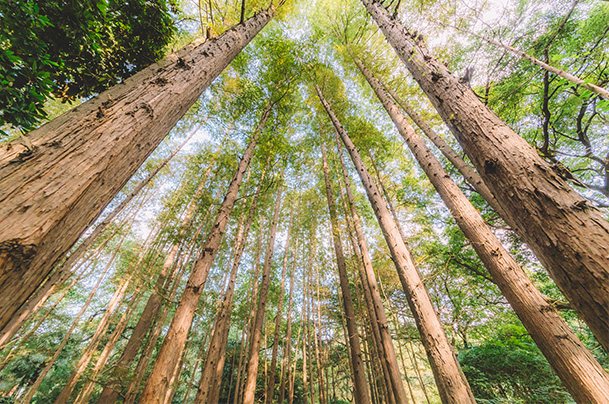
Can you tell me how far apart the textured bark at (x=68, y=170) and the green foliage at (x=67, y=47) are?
687mm

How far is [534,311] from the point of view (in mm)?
1933

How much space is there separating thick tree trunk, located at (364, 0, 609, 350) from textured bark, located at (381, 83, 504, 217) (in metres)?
1.36

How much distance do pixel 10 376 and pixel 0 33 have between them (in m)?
12.7

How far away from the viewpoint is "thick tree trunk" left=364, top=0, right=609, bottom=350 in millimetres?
758

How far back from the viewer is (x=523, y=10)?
406cm

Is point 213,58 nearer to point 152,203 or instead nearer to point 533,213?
point 533,213

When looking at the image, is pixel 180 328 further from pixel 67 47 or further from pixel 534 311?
pixel 534 311

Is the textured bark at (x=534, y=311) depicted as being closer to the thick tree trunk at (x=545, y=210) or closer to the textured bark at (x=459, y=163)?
the textured bark at (x=459, y=163)

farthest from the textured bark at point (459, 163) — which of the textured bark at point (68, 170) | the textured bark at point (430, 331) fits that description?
the textured bark at point (68, 170)

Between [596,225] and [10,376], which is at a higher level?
[10,376]

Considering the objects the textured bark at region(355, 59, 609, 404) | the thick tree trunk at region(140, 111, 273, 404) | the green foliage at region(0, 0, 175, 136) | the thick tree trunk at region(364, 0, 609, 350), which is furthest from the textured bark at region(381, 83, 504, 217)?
the green foliage at region(0, 0, 175, 136)

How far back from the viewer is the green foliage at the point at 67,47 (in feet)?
4.38

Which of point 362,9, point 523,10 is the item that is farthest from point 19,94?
point 523,10

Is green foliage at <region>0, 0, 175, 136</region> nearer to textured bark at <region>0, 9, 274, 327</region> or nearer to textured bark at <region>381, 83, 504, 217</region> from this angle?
textured bark at <region>0, 9, 274, 327</region>
